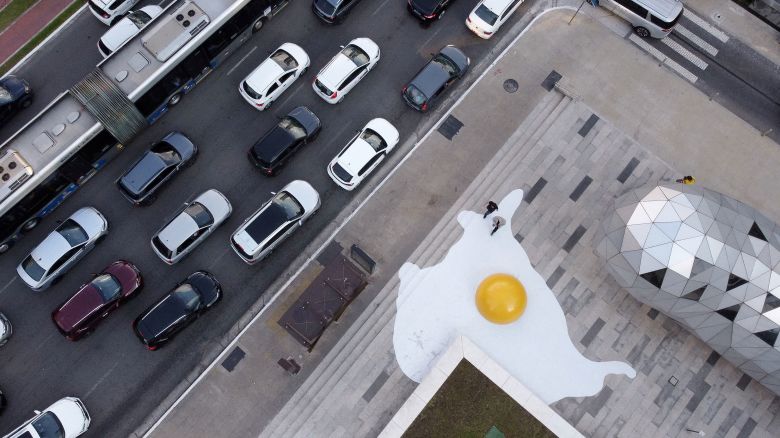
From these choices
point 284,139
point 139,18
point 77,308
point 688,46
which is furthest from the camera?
point 688,46

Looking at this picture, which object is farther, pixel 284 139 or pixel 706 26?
pixel 706 26

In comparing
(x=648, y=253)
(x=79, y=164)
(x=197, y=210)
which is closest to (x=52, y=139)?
(x=79, y=164)

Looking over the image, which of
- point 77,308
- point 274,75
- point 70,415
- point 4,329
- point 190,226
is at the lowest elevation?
point 70,415

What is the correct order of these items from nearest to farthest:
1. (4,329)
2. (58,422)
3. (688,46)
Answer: (58,422), (4,329), (688,46)

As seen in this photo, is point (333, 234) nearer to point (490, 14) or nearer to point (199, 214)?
point (199, 214)

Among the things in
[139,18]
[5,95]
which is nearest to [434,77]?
[139,18]

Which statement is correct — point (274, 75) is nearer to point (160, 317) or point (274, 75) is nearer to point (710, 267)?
point (160, 317)

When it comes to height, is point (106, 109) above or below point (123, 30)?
below
